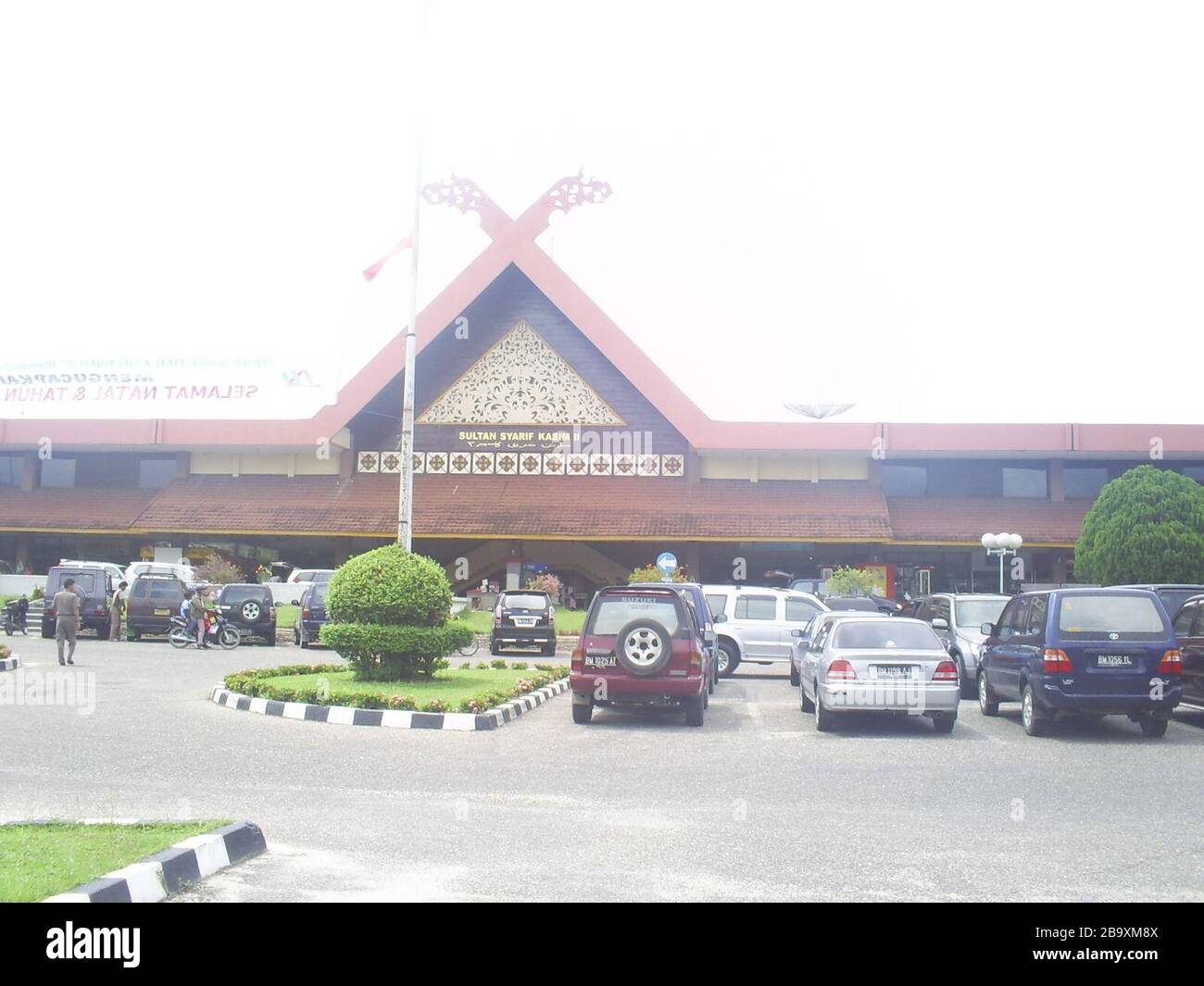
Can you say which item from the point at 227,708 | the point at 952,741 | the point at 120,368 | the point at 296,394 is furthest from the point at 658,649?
the point at 120,368

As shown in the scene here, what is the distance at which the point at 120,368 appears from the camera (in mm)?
45469

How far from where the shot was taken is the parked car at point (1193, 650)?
13766mm

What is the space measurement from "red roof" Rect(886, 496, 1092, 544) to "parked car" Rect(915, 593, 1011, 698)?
18603 mm

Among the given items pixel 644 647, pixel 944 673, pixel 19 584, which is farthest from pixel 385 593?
pixel 19 584

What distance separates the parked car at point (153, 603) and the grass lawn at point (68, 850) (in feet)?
77.1

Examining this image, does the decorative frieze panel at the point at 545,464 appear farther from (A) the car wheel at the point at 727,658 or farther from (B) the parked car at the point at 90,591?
(A) the car wheel at the point at 727,658

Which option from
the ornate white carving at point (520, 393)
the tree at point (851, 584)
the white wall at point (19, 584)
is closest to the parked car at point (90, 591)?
the white wall at point (19, 584)

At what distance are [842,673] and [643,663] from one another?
2.23 m

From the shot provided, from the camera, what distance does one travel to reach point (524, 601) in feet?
88.7

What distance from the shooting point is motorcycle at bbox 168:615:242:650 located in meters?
27.2

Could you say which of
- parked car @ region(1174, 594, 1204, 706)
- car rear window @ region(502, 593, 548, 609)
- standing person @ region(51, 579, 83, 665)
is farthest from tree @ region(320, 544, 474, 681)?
car rear window @ region(502, 593, 548, 609)
